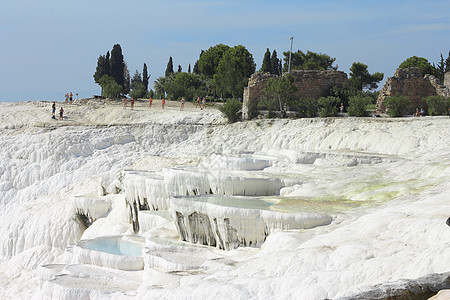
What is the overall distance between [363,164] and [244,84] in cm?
2178

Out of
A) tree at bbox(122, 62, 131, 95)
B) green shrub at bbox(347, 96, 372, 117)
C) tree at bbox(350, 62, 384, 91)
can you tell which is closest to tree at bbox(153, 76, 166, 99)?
tree at bbox(122, 62, 131, 95)

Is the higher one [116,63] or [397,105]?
[116,63]

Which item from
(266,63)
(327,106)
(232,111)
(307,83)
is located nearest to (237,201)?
(327,106)

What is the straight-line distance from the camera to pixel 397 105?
1981 cm

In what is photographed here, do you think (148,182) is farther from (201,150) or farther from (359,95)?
(359,95)

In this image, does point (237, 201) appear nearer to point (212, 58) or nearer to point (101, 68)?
point (212, 58)

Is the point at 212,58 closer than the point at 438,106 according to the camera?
No

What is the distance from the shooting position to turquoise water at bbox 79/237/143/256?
9.50 meters

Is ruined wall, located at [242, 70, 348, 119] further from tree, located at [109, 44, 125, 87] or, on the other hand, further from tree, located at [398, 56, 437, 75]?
tree, located at [109, 44, 125, 87]

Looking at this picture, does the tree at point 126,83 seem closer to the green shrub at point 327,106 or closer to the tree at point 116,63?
the tree at point 116,63

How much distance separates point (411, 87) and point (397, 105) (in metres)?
1.51

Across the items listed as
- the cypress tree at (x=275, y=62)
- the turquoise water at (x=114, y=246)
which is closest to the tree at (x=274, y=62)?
the cypress tree at (x=275, y=62)

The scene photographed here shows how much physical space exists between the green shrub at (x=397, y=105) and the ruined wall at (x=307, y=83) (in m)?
3.12

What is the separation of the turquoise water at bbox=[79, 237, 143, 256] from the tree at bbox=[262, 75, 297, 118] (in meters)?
11.9
